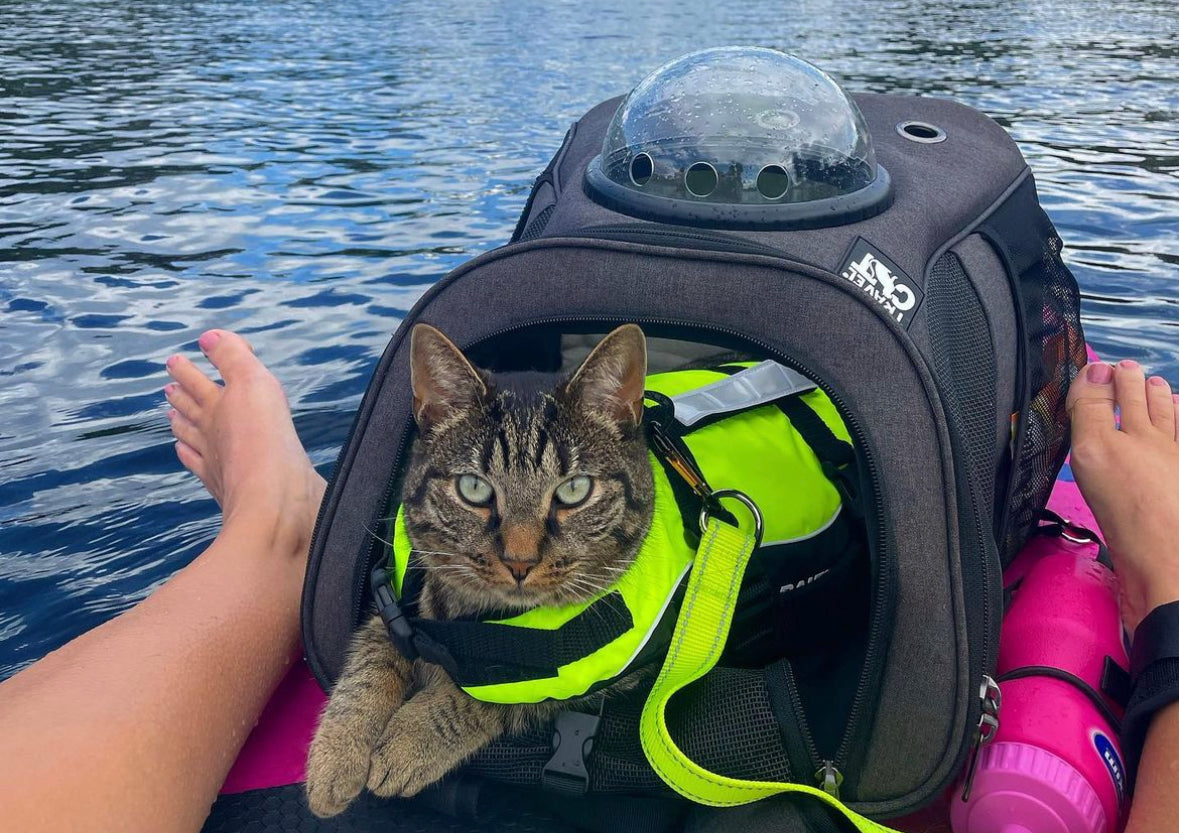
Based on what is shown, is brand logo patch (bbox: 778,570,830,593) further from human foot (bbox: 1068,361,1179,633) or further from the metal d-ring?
human foot (bbox: 1068,361,1179,633)

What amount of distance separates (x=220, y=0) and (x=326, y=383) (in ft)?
66.3

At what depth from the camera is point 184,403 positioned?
363 cm

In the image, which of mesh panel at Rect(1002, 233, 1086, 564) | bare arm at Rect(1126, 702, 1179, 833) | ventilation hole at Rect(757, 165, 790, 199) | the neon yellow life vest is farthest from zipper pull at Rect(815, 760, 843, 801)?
ventilation hole at Rect(757, 165, 790, 199)

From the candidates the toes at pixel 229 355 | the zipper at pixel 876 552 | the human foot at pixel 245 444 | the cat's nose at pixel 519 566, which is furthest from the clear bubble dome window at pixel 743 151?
the toes at pixel 229 355

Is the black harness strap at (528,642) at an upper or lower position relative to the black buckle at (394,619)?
upper

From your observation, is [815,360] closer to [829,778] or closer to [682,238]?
[682,238]

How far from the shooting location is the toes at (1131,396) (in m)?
2.63

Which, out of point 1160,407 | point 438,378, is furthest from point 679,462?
point 1160,407

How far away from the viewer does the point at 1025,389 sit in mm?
2545

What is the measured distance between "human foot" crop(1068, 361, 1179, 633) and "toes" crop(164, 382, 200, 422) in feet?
9.37

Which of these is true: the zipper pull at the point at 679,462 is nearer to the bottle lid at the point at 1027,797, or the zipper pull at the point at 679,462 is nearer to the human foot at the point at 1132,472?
the bottle lid at the point at 1027,797

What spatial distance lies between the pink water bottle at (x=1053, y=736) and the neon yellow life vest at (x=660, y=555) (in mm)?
538

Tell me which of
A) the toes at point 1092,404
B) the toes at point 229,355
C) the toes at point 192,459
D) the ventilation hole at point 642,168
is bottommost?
the toes at point 192,459

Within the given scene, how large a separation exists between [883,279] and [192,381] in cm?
250
